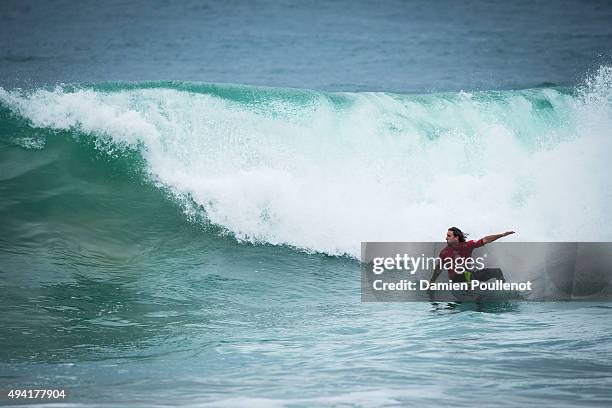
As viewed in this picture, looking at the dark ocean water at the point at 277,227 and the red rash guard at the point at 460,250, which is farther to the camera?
the red rash guard at the point at 460,250

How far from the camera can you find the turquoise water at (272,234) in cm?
648

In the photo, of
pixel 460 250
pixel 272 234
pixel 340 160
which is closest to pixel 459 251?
pixel 460 250

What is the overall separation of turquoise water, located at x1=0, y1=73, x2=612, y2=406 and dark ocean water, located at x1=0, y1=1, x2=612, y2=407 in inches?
1.2

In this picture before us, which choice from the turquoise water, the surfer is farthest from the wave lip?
the surfer

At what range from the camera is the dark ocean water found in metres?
6.51

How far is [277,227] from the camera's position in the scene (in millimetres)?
11250

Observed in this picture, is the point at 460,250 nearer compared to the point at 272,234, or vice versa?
the point at 460,250

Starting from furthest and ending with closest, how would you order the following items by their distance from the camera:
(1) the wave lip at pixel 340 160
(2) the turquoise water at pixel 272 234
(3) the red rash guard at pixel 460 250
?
(1) the wave lip at pixel 340 160 < (3) the red rash guard at pixel 460 250 < (2) the turquoise water at pixel 272 234

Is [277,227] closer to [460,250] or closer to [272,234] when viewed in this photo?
[272,234]

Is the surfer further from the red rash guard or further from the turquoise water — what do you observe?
the turquoise water

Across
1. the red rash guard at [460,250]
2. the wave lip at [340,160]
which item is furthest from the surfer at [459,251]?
the wave lip at [340,160]

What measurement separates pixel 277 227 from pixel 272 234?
0.13 metres

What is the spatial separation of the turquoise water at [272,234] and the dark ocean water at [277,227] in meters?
0.03

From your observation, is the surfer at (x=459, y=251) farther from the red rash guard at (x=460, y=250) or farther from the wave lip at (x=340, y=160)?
the wave lip at (x=340, y=160)
